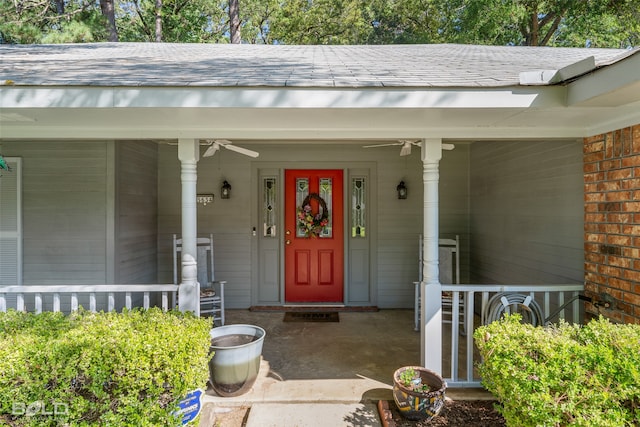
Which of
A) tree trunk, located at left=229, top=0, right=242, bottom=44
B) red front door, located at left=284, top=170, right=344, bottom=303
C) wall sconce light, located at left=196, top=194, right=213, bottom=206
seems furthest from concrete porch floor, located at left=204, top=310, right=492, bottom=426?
tree trunk, located at left=229, top=0, right=242, bottom=44

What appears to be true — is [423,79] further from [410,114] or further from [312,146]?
[312,146]

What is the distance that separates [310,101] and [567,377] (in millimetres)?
2063

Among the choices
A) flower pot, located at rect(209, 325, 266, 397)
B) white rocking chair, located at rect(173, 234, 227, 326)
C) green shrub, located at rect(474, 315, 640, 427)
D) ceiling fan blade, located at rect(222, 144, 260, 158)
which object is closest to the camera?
green shrub, located at rect(474, 315, 640, 427)

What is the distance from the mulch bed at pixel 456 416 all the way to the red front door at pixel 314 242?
8.25 ft

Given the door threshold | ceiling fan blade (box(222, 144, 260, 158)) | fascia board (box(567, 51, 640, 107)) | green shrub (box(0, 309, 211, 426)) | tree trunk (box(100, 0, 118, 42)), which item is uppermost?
tree trunk (box(100, 0, 118, 42))

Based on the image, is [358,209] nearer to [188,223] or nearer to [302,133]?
[302,133]

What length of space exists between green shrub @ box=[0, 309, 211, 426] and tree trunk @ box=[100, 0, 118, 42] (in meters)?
8.40

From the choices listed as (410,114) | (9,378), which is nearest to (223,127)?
(410,114)

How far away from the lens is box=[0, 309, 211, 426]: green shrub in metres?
1.94

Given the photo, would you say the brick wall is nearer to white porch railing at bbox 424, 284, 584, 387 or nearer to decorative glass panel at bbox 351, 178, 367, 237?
white porch railing at bbox 424, 284, 584, 387

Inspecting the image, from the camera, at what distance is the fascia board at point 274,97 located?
2.29 meters

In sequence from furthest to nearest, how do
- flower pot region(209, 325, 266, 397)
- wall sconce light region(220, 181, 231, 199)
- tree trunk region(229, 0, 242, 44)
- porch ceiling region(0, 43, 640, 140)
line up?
tree trunk region(229, 0, 242, 44), wall sconce light region(220, 181, 231, 199), flower pot region(209, 325, 266, 397), porch ceiling region(0, 43, 640, 140)

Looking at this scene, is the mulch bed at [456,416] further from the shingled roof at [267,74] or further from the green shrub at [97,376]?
the shingled roof at [267,74]

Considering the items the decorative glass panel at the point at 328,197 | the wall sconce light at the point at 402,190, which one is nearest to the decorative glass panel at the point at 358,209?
the decorative glass panel at the point at 328,197
